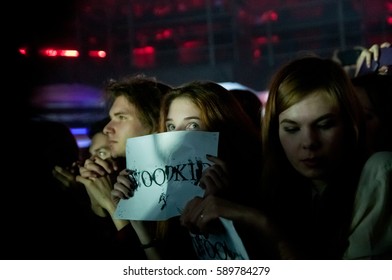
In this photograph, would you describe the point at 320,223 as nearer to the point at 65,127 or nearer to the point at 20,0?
the point at 65,127

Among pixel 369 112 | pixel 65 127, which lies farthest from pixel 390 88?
pixel 65 127

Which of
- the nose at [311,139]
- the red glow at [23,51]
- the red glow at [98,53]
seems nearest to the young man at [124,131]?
the red glow at [98,53]

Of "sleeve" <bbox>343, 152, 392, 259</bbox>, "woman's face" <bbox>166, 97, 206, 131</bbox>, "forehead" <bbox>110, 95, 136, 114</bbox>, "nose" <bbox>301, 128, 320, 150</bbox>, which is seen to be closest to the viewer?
"sleeve" <bbox>343, 152, 392, 259</bbox>

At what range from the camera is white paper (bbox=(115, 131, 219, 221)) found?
1939 millimetres

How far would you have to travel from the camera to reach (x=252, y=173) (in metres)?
1.93

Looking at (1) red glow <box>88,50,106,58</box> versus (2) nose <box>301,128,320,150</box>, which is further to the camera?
(1) red glow <box>88,50,106,58</box>

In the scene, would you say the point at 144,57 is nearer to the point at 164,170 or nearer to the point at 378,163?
the point at 164,170

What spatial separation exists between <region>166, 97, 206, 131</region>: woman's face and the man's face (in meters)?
0.11

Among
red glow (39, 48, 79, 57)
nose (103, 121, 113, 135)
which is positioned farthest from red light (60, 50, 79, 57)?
nose (103, 121, 113, 135)

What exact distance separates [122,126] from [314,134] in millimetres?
646

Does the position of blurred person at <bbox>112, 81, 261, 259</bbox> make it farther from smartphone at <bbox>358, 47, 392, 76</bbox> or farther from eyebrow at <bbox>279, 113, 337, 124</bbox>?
smartphone at <bbox>358, 47, 392, 76</bbox>

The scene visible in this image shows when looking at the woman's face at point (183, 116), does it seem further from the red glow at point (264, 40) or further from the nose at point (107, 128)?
the red glow at point (264, 40)

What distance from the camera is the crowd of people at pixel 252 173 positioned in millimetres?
1767

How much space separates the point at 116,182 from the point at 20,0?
2.50 ft
